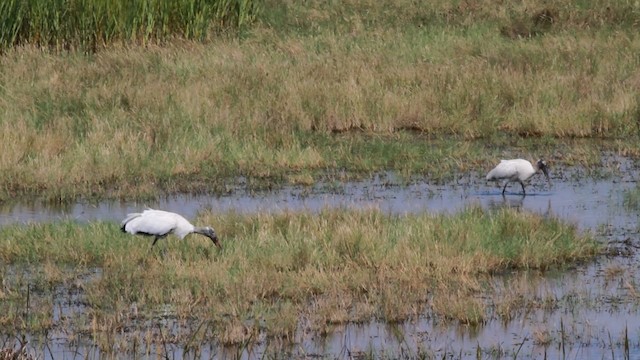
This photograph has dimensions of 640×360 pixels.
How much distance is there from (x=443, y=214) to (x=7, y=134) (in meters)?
5.85

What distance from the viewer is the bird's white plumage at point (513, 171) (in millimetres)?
14734

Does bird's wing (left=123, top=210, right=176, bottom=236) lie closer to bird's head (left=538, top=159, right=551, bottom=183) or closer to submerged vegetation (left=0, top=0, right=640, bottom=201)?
submerged vegetation (left=0, top=0, right=640, bottom=201)

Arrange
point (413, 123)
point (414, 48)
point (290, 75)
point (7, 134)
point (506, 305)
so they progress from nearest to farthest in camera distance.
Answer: point (506, 305) → point (7, 134) → point (413, 123) → point (290, 75) → point (414, 48)

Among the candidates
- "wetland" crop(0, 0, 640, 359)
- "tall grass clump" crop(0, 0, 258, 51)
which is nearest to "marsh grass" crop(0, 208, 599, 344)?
"wetland" crop(0, 0, 640, 359)

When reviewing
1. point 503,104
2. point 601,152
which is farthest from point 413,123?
point 601,152

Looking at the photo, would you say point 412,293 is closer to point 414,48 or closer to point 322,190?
point 322,190

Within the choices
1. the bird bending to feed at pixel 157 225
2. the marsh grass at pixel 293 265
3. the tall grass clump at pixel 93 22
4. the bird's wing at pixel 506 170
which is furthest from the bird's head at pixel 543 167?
the tall grass clump at pixel 93 22

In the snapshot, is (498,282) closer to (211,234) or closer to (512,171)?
(211,234)

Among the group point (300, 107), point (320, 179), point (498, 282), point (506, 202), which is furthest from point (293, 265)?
point (300, 107)

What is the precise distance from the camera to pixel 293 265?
35.9 feet

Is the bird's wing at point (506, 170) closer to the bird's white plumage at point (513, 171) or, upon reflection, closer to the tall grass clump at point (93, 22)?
the bird's white plumage at point (513, 171)

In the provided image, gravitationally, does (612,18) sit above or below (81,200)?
above

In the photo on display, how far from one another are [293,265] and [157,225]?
1.16 m

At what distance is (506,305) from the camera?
32.4 feet
